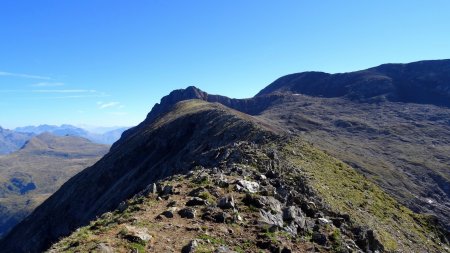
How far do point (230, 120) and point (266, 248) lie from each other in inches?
2937

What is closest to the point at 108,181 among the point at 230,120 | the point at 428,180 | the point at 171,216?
the point at 230,120

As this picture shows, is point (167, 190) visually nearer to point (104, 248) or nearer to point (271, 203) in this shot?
point (271, 203)

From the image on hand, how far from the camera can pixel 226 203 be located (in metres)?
26.7

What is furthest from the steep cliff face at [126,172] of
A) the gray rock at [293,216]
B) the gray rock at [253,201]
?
the gray rock at [293,216]

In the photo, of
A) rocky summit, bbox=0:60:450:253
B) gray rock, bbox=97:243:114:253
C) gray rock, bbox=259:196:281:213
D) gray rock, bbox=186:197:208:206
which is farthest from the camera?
gray rock, bbox=259:196:281:213

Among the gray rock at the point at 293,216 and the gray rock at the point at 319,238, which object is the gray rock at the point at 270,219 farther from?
the gray rock at the point at 319,238

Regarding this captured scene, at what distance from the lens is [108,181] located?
108m

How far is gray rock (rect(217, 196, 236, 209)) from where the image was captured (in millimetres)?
26531

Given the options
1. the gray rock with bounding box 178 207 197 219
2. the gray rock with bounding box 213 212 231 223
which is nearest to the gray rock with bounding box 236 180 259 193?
the gray rock with bounding box 213 212 231 223

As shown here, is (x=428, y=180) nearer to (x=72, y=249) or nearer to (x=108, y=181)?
(x=108, y=181)

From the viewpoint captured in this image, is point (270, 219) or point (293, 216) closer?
point (270, 219)

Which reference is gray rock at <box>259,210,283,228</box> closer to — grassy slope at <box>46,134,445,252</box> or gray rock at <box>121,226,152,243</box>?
grassy slope at <box>46,134,445,252</box>

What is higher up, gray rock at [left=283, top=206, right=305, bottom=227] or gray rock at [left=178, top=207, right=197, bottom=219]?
gray rock at [left=178, top=207, right=197, bottom=219]

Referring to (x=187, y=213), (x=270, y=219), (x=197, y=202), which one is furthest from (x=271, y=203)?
(x=187, y=213)
